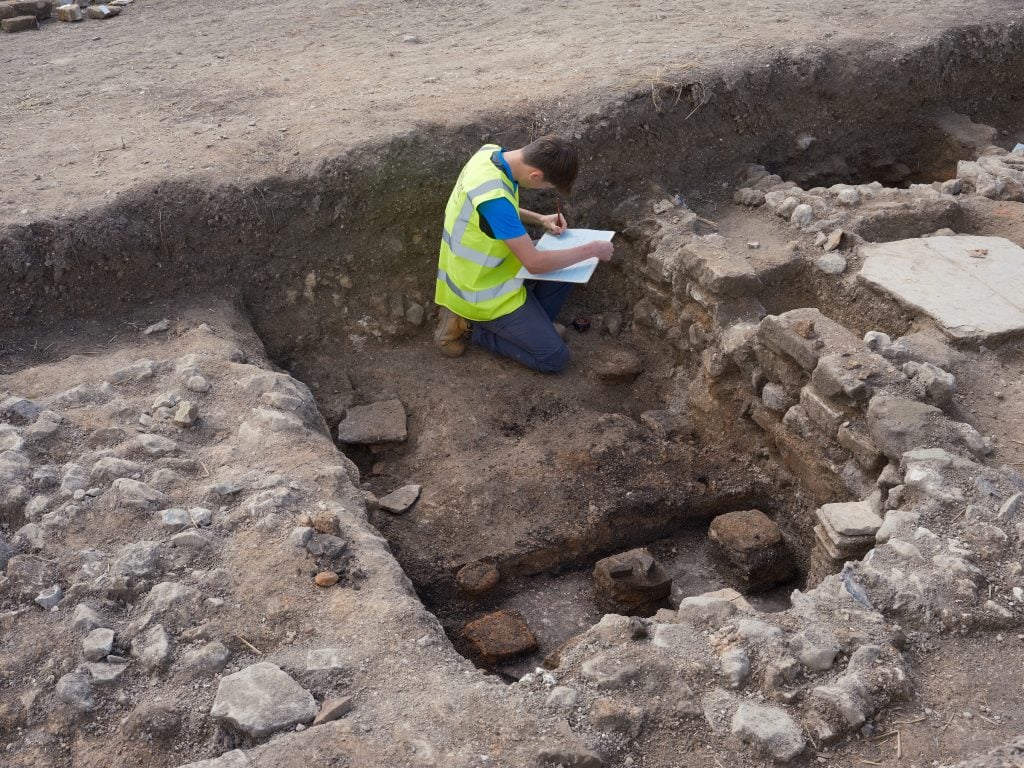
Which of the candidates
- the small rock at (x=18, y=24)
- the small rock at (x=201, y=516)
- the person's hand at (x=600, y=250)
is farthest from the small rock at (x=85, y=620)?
the small rock at (x=18, y=24)

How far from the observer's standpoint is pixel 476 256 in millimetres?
4926

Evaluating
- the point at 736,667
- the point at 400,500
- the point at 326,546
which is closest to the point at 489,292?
the point at 400,500

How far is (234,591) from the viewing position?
10.1 feet

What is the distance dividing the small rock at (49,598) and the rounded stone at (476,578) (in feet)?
5.71

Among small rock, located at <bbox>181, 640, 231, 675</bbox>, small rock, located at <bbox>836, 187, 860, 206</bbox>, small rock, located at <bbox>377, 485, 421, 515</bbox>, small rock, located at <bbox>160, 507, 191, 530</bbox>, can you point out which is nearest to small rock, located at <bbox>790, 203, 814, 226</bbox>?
small rock, located at <bbox>836, 187, 860, 206</bbox>

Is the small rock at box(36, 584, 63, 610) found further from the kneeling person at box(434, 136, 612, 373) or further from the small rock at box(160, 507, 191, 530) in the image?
the kneeling person at box(434, 136, 612, 373)

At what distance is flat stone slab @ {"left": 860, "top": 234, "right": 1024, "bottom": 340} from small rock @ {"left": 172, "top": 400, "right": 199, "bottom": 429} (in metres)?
3.39

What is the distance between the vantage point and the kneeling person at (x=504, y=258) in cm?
468

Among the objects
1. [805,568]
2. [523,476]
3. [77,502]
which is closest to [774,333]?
[805,568]

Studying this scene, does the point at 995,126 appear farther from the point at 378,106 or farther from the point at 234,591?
the point at 234,591

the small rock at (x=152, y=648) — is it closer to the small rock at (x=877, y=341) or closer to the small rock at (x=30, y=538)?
the small rock at (x=30, y=538)

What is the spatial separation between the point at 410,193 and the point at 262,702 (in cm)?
339

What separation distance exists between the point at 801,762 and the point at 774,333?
232 cm

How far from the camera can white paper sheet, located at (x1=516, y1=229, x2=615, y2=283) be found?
4953 millimetres
